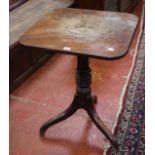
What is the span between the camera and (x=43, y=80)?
92.6 inches

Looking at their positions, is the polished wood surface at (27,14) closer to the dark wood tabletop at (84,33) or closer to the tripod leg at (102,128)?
the dark wood tabletop at (84,33)

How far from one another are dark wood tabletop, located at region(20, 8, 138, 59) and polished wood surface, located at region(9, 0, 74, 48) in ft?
2.10

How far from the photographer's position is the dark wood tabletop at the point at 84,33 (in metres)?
1.27

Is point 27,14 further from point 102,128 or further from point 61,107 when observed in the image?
point 102,128

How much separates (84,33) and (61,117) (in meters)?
0.59

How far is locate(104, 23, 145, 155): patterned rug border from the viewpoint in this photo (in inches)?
66.3

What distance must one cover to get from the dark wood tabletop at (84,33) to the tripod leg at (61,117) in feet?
1.52

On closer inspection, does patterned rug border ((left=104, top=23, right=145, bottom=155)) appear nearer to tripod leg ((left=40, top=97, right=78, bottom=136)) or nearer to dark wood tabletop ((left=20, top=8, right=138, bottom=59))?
tripod leg ((left=40, top=97, right=78, bottom=136))

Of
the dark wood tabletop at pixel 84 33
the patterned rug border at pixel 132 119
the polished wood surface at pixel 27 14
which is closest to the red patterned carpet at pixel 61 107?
the patterned rug border at pixel 132 119

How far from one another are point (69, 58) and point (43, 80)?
1.53 ft

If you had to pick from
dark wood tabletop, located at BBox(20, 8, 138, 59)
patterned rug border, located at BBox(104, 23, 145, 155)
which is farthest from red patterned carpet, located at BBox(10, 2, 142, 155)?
dark wood tabletop, located at BBox(20, 8, 138, 59)

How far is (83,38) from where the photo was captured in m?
1.37

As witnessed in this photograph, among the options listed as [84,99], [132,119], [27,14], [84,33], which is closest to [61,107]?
[84,99]

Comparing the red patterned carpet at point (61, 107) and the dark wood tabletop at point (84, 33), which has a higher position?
the dark wood tabletop at point (84, 33)
